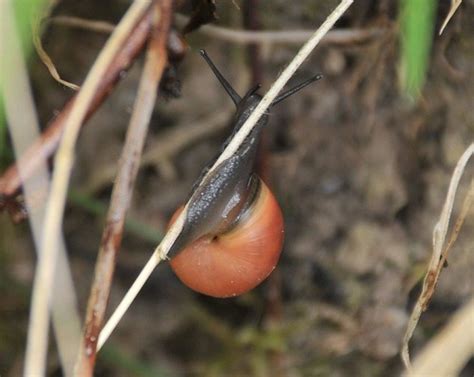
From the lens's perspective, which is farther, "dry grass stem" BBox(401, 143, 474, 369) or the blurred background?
the blurred background

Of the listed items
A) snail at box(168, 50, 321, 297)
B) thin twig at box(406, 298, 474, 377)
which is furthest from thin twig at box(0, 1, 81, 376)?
thin twig at box(406, 298, 474, 377)

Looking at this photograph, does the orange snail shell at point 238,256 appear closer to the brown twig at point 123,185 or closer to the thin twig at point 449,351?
the brown twig at point 123,185

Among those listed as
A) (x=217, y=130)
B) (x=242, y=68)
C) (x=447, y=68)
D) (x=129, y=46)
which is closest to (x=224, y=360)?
(x=217, y=130)


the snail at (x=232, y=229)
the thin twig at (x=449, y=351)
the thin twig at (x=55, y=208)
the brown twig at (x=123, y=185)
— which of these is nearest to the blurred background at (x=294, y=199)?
the snail at (x=232, y=229)

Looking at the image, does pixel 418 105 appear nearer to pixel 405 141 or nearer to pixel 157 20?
pixel 405 141

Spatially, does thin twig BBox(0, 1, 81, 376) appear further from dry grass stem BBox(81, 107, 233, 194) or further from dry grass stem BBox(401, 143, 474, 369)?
dry grass stem BBox(81, 107, 233, 194)

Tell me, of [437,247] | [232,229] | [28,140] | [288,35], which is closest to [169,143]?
[288,35]
